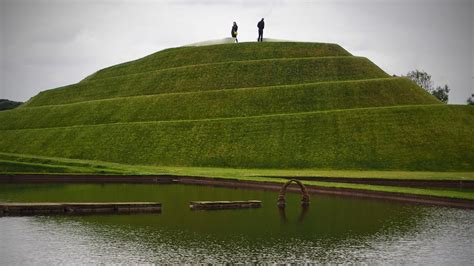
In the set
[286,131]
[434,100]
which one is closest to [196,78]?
[286,131]

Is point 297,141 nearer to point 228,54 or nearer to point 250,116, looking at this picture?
point 250,116

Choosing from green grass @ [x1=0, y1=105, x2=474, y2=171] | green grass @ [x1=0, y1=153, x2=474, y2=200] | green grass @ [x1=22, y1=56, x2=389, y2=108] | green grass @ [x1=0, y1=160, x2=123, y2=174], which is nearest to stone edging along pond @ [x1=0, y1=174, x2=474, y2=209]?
green grass @ [x1=0, y1=153, x2=474, y2=200]

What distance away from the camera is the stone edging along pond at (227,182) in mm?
35875

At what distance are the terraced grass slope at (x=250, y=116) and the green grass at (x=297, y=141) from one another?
0.46ft

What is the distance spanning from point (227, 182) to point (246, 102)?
1554 inches

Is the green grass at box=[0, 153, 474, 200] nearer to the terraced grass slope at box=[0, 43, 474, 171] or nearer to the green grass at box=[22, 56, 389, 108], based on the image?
the terraced grass slope at box=[0, 43, 474, 171]

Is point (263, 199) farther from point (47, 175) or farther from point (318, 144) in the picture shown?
point (318, 144)

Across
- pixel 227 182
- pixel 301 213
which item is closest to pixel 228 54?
pixel 227 182

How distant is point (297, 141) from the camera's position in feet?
235

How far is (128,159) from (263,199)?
38620 millimetres

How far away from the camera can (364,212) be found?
32.9 m

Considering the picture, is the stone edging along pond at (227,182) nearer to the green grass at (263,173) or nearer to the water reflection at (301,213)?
the green grass at (263,173)

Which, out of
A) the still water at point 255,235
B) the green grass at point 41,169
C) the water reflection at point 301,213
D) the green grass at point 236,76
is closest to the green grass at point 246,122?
the green grass at point 41,169

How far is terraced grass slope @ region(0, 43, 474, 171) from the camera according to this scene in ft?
225
